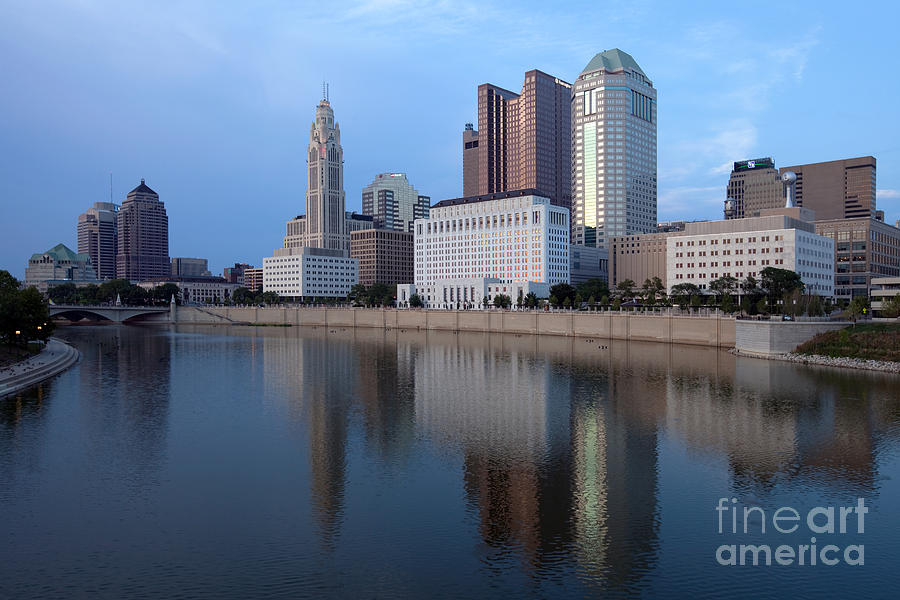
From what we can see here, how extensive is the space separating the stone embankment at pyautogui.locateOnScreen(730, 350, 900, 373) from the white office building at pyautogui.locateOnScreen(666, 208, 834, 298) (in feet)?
245

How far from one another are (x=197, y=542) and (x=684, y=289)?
15089 centimetres

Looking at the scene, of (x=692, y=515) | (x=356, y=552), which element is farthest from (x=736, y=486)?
(x=356, y=552)

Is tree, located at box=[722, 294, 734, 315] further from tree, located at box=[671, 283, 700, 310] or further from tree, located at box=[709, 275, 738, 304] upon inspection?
tree, located at box=[709, 275, 738, 304]

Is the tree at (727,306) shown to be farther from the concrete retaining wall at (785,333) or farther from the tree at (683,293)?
the concrete retaining wall at (785,333)

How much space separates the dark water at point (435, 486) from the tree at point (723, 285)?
83.8 metres

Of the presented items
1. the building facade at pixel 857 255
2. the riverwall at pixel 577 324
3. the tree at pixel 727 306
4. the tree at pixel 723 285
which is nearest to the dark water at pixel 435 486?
the riverwall at pixel 577 324

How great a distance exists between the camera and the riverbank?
65.7 meters

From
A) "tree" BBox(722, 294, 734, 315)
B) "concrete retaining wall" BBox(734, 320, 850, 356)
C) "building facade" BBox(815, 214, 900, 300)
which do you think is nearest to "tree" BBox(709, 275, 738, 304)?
"tree" BBox(722, 294, 734, 315)
